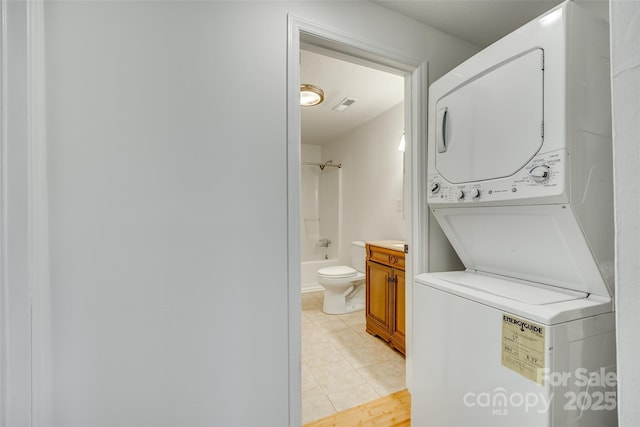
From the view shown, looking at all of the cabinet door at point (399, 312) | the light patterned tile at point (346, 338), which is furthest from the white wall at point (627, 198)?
the light patterned tile at point (346, 338)

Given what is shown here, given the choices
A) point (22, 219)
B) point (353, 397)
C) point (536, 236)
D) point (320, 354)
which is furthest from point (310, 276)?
point (22, 219)

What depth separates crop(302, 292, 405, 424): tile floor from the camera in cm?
163

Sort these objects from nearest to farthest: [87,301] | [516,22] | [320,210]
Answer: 1. [87,301]
2. [516,22]
3. [320,210]

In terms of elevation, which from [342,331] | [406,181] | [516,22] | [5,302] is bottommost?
[342,331]

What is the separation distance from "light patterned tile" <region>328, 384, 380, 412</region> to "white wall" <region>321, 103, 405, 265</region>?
5.13ft

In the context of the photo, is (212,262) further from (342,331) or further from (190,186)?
(342,331)

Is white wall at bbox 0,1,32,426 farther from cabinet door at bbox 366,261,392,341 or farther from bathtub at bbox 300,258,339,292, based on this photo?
bathtub at bbox 300,258,339,292

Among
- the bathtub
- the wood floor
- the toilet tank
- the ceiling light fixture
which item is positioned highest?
the ceiling light fixture

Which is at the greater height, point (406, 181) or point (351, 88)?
point (351, 88)

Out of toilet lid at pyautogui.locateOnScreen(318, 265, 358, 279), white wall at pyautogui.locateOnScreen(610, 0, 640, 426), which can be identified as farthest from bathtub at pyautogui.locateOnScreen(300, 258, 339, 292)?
white wall at pyautogui.locateOnScreen(610, 0, 640, 426)

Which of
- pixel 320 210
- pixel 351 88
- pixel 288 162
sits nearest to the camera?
pixel 288 162

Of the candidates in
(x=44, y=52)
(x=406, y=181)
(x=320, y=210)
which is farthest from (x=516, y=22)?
(x=320, y=210)

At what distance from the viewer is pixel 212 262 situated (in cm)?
113

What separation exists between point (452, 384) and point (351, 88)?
93.0 inches
